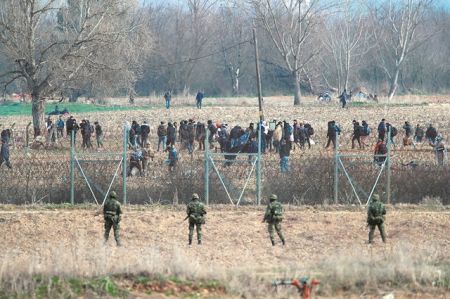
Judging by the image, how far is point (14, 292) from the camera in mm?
15508

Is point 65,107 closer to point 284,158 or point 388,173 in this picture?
point 284,158

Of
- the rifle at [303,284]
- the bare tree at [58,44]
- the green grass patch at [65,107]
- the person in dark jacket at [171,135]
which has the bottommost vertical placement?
the rifle at [303,284]

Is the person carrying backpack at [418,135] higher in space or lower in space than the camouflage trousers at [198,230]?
higher

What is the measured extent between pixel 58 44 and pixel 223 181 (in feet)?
59.0

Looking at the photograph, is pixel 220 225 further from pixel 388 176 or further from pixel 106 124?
pixel 106 124

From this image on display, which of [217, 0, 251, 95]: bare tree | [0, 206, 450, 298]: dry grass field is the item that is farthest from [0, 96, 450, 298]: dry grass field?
[217, 0, 251, 95]: bare tree

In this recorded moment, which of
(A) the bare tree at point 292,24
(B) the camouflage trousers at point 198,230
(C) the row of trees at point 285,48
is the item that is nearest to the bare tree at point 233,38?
(C) the row of trees at point 285,48

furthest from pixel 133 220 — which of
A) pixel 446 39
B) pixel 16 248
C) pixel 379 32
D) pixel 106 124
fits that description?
pixel 446 39

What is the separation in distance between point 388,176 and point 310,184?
6.63 feet

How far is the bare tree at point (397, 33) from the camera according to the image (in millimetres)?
70750

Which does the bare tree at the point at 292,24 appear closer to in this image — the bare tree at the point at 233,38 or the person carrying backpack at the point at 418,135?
the bare tree at the point at 233,38

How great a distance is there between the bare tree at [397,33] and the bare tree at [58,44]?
95.6 feet

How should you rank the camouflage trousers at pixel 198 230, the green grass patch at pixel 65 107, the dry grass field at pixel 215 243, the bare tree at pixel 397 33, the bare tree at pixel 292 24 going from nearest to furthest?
the dry grass field at pixel 215 243 → the camouflage trousers at pixel 198 230 → the green grass patch at pixel 65 107 → the bare tree at pixel 292 24 → the bare tree at pixel 397 33

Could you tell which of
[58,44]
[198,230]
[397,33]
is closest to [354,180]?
[198,230]
